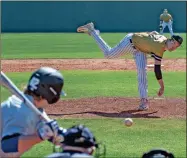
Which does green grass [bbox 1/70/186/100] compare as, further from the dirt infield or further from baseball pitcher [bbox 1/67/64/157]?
baseball pitcher [bbox 1/67/64/157]

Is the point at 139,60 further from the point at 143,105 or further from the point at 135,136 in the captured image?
the point at 135,136

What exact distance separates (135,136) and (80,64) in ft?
36.1

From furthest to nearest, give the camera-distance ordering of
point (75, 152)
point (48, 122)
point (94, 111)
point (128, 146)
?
point (94, 111)
point (128, 146)
point (48, 122)
point (75, 152)

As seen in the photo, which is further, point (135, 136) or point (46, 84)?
point (135, 136)

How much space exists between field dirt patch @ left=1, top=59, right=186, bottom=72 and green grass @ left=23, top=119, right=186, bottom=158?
8243 millimetres

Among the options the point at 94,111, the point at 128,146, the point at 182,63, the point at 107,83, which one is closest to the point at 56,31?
the point at 182,63

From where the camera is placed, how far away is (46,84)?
4223 mm

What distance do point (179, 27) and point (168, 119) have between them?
36.9 meters

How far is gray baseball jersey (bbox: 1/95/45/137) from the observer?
431cm

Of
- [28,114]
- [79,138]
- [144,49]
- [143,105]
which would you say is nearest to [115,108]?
[143,105]

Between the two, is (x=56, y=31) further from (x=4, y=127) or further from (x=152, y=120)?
(x=4, y=127)

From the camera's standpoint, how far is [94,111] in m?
10.3

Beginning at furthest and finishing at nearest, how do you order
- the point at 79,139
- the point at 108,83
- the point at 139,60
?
the point at 108,83
the point at 139,60
the point at 79,139

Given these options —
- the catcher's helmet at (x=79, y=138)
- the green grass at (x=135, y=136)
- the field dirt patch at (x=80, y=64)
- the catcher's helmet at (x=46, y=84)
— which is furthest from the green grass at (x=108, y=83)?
the catcher's helmet at (x=79, y=138)
